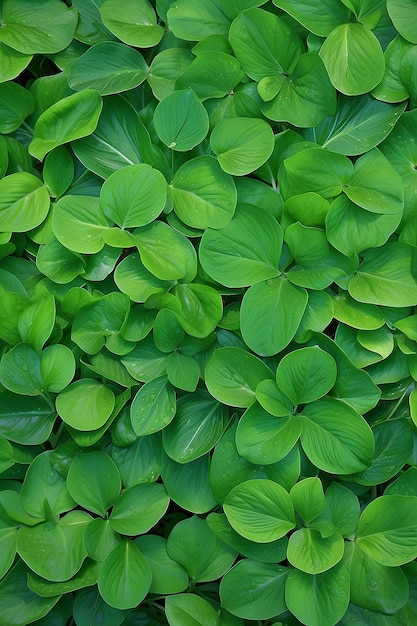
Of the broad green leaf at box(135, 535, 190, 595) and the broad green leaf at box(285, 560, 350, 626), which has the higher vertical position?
the broad green leaf at box(285, 560, 350, 626)

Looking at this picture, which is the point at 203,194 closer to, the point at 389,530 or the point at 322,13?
the point at 322,13

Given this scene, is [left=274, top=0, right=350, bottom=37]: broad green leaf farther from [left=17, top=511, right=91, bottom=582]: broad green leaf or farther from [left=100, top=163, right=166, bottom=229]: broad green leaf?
[left=17, top=511, right=91, bottom=582]: broad green leaf

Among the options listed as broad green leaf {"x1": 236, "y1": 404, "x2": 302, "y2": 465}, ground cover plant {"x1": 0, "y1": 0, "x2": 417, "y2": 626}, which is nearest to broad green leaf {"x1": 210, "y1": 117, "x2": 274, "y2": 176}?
ground cover plant {"x1": 0, "y1": 0, "x2": 417, "y2": 626}

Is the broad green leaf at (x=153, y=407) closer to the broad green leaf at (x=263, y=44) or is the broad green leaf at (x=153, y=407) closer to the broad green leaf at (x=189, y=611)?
the broad green leaf at (x=189, y=611)

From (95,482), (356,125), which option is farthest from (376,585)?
(356,125)

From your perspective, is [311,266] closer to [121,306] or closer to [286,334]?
[286,334]

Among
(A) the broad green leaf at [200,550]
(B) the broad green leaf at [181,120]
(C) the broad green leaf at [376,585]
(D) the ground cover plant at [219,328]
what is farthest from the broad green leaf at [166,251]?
(C) the broad green leaf at [376,585]
